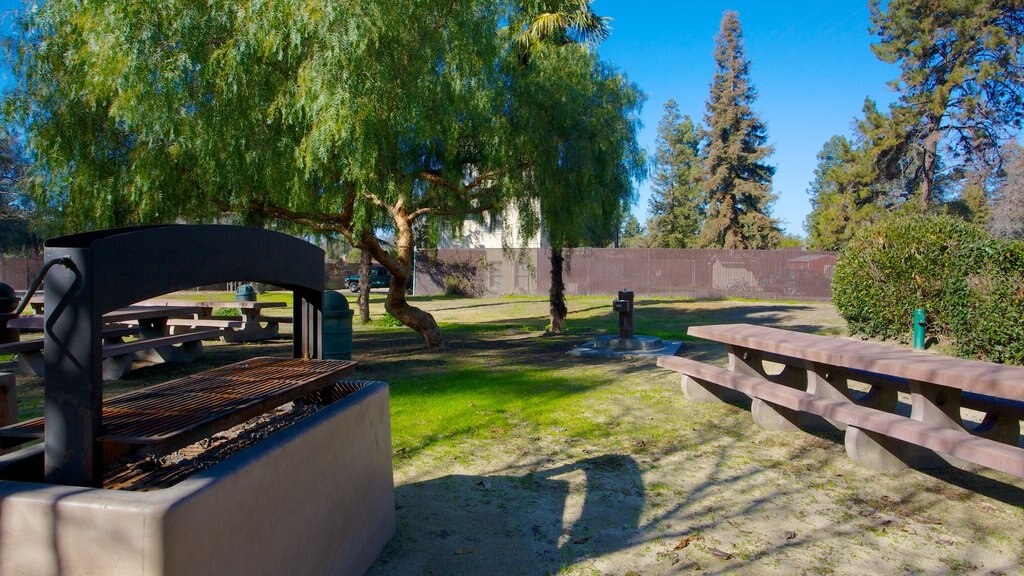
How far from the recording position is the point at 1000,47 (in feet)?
84.9

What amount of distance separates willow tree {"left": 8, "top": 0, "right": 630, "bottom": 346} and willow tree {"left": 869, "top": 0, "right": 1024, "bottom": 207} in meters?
24.1

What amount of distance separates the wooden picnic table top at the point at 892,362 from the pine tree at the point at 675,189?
140 feet

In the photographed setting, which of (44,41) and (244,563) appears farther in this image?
(44,41)

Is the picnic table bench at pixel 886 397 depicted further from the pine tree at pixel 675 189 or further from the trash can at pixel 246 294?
the pine tree at pixel 675 189

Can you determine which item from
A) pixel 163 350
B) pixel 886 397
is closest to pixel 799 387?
pixel 886 397

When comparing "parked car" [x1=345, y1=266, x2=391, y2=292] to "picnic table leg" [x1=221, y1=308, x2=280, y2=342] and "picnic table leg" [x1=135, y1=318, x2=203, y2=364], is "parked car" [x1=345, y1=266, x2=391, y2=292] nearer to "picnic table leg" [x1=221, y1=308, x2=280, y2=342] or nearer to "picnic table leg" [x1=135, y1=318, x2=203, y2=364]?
"picnic table leg" [x1=221, y1=308, x2=280, y2=342]

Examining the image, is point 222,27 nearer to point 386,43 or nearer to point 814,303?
point 386,43

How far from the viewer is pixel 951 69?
91.9 feet

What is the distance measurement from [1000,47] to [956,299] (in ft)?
66.5

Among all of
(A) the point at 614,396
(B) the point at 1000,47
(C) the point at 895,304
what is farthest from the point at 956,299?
(B) the point at 1000,47

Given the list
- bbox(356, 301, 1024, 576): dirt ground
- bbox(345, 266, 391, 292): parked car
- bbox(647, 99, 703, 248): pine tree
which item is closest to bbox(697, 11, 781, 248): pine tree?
bbox(647, 99, 703, 248): pine tree

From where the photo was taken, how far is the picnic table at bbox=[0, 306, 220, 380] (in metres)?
8.20

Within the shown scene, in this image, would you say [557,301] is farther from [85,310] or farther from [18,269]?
[18,269]

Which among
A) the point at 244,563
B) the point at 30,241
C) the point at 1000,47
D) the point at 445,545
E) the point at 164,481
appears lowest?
the point at 445,545
